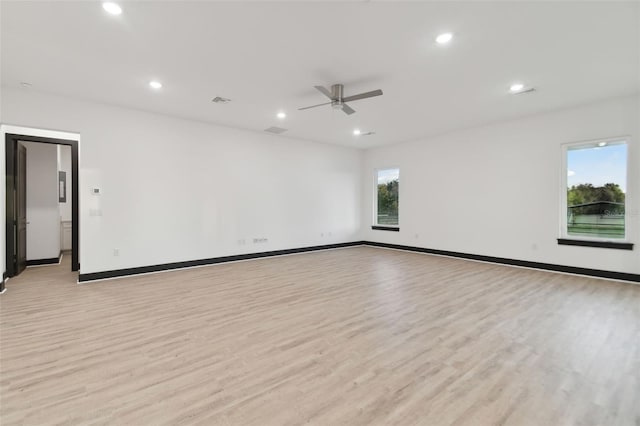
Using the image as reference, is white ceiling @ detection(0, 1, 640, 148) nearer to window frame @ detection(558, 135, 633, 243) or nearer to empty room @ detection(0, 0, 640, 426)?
empty room @ detection(0, 0, 640, 426)

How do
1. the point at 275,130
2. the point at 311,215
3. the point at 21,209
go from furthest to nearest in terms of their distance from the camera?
the point at 311,215
the point at 275,130
the point at 21,209

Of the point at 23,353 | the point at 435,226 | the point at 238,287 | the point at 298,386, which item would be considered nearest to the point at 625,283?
the point at 435,226

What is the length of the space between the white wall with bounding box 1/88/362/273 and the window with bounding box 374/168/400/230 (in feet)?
6.12

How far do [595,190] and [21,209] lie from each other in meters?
10.5

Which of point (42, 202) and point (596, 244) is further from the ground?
point (42, 202)

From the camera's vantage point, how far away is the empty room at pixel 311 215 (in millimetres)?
2082

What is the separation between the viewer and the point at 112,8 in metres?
2.56

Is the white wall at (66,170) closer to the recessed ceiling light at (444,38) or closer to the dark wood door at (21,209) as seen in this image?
the dark wood door at (21,209)

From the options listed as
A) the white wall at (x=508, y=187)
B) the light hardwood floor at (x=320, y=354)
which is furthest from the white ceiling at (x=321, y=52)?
the light hardwood floor at (x=320, y=354)

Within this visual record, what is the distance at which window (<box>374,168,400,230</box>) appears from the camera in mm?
8578

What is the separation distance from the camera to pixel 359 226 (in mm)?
9391

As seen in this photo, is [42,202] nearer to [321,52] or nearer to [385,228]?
[321,52]

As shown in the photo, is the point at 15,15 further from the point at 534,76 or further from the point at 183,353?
the point at 534,76

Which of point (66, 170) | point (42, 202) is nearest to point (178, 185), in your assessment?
point (42, 202)
